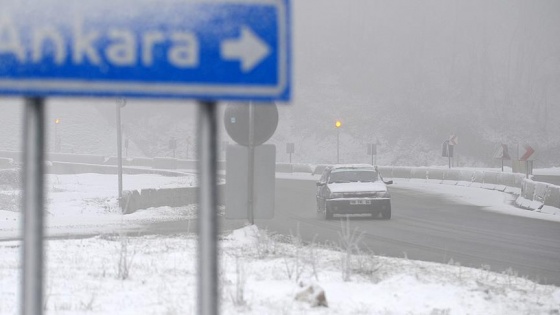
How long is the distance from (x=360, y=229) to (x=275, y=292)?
11170 mm

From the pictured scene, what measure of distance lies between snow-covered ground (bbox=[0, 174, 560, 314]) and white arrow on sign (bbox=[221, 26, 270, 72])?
4.87 meters

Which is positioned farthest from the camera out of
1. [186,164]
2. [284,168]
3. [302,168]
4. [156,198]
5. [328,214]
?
[186,164]

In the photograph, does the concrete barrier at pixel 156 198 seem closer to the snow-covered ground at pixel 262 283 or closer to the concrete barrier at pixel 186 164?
the snow-covered ground at pixel 262 283

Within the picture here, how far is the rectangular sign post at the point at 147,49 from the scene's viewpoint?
2.74 m

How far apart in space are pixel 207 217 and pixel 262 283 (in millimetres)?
6682

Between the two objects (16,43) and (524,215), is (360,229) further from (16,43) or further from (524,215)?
(16,43)

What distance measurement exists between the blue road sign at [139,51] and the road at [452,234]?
8.54 metres

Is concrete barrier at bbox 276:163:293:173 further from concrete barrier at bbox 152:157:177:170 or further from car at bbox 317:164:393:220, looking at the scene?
car at bbox 317:164:393:220

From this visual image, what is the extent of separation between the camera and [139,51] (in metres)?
2.75

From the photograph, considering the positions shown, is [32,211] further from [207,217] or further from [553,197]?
[553,197]

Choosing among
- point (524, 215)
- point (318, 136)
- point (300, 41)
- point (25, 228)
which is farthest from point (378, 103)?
point (25, 228)

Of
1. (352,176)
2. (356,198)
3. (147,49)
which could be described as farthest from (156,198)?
(147,49)

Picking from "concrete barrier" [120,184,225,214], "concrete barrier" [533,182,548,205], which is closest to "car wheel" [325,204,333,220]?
"concrete barrier" [120,184,225,214]

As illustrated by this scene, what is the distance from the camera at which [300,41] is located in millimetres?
119062
